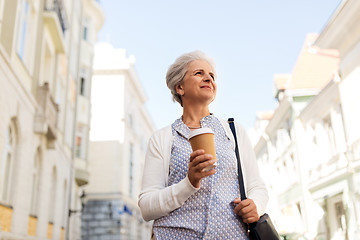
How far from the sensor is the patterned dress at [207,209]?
1.85 m

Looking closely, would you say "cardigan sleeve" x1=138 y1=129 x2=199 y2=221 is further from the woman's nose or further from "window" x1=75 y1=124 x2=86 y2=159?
"window" x1=75 y1=124 x2=86 y2=159

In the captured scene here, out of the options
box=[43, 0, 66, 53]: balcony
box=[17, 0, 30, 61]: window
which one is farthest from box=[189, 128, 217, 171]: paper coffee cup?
box=[43, 0, 66, 53]: balcony

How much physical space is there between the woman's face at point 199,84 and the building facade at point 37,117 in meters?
7.37

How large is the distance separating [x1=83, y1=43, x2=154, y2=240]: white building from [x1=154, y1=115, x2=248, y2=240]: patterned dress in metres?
26.6

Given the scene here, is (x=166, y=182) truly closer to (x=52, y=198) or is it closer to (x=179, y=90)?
(x=179, y=90)

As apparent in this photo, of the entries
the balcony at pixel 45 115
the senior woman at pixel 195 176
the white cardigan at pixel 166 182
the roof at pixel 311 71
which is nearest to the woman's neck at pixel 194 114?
the senior woman at pixel 195 176

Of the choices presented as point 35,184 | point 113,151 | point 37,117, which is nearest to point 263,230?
point 37,117

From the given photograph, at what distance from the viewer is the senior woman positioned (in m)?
1.84

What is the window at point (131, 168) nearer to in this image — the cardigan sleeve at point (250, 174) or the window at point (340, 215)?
the window at point (340, 215)

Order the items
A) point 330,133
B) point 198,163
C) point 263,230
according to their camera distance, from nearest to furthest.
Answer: point 198,163
point 263,230
point 330,133

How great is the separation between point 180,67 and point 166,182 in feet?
2.27

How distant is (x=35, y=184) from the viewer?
493 inches

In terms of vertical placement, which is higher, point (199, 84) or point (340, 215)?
point (340, 215)

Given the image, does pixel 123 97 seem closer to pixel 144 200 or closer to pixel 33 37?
pixel 33 37
